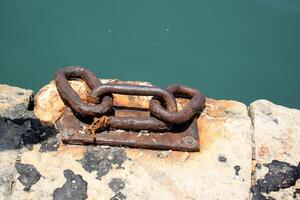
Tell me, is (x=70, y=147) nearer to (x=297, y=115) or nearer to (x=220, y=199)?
(x=220, y=199)

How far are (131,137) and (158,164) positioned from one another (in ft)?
0.66

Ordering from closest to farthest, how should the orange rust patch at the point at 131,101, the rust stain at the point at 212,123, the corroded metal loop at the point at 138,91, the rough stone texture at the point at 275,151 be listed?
the rough stone texture at the point at 275,151 → the corroded metal loop at the point at 138,91 → the rust stain at the point at 212,123 → the orange rust patch at the point at 131,101

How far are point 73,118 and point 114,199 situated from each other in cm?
Answer: 52

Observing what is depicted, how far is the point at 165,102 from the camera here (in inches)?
91.0

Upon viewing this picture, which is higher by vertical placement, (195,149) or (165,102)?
(165,102)

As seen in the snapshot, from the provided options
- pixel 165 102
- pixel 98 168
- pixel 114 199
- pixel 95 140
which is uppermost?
pixel 165 102

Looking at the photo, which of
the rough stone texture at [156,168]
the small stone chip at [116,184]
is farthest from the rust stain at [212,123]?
the small stone chip at [116,184]

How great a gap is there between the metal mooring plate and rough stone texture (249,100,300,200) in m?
0.33

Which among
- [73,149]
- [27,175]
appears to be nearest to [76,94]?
[73,149]

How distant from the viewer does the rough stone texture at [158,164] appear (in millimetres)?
2053

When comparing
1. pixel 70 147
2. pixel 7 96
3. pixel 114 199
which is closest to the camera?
pixel 114 199

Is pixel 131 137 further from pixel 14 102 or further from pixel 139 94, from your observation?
pixel 14 102

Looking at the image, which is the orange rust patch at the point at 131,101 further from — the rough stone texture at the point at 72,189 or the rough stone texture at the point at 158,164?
the rough stone texture at the point at 72,189

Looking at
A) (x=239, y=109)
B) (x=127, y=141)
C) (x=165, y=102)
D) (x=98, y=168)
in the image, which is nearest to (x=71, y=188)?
(x=98, y=168)
